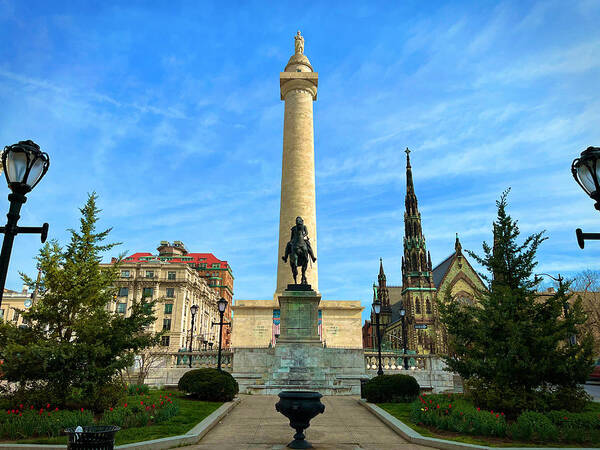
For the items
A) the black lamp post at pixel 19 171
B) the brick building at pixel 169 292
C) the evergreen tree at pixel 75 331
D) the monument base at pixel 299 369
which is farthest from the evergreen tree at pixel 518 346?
the brick building at pixel 169 292

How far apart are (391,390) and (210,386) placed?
729cm

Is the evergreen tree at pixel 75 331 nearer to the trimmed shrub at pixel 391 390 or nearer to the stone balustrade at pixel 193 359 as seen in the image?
the trimmed shrub at pixel 391 390

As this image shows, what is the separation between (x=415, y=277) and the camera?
283ft

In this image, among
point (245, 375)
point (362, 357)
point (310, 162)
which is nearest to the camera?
point (245, 375)

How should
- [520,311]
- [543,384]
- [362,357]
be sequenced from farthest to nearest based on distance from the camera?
[362,357]
[520,311]
[543,384]

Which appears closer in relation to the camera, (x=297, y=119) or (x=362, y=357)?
(x=362, y=357)

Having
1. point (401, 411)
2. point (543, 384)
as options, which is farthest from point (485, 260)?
point (401, 411)

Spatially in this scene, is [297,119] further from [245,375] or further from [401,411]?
[401,411]

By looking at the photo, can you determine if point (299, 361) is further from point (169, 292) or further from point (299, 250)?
point (169, 292)

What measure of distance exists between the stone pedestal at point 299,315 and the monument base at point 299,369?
2.04 feet

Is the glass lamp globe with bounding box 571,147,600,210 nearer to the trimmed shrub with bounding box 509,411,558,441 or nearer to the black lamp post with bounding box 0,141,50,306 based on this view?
the trimmed shrub with bounding box 509,411,558,441

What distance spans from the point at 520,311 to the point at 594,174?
331 inches

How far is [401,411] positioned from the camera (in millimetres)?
14617

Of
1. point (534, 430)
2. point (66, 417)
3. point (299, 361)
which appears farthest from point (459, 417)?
point (299, 361)
